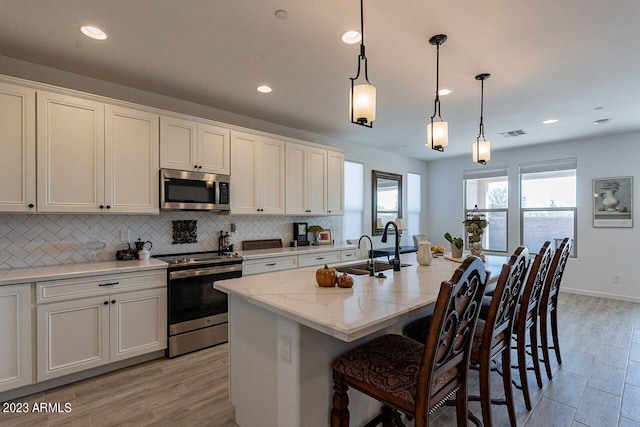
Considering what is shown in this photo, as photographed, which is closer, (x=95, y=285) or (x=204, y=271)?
(x=95, y=285)

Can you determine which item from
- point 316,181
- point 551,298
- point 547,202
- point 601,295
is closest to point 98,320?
point 316,181

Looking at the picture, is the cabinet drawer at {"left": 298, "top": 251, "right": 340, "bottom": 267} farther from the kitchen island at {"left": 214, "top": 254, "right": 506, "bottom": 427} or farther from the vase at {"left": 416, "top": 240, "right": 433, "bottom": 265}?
the kitchen island at {"left": 214, "top": 254, "right": 506, "bottom": 427}

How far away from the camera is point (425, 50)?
258cm

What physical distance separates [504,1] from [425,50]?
2.15 ft

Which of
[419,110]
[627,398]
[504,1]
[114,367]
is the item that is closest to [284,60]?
[504,1]

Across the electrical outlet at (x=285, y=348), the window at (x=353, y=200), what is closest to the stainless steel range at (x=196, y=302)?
the electrical outlet at (x=285, y=348)

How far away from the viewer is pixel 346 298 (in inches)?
66.4

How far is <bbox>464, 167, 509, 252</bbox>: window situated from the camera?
254 inches

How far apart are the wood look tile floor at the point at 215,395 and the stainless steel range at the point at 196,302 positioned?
0.13m

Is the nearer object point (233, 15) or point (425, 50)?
point (233, 15)

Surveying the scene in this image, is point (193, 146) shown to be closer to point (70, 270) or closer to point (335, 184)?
point (70, 270)

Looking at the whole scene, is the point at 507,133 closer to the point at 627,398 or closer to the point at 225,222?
the point at 627,398

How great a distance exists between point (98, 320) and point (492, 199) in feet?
22.5

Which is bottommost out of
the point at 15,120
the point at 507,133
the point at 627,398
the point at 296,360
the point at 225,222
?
the point at 627,398
